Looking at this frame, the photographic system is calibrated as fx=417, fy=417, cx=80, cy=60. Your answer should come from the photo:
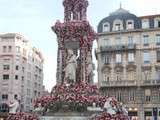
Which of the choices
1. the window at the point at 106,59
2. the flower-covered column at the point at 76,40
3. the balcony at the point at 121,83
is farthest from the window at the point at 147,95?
the flower-covered column at the point at 76,40

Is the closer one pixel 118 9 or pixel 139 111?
pixel 139 111

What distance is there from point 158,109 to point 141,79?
5762 millimetres

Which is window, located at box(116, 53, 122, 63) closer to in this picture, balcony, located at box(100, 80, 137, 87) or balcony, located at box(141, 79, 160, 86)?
balcony, located at box(100, 80, 137, 87)

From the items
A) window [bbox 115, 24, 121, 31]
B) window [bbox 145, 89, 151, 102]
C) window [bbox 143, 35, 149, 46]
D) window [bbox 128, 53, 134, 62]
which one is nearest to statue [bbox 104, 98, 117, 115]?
window [bbox 145, 89, 151, 102]

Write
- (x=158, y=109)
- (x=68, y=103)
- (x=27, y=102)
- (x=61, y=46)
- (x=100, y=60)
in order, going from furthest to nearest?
(x=27, y=102) → (x=100, y=60) → (x=158, y=109) → (x=61, y=46) → (x=68, y=103)

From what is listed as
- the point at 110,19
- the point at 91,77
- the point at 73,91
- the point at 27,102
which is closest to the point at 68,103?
the point at 73,91

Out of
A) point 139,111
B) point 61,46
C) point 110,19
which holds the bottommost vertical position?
point 139,111

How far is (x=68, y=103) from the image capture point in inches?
846

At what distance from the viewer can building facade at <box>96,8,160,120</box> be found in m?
70.1

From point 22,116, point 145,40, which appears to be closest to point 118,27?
point 145,40

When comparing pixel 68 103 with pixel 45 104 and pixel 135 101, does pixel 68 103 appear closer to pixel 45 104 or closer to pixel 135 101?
pixel 45 104

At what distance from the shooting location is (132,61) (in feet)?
236

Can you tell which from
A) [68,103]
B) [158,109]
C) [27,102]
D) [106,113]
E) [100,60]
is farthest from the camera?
[27,102]

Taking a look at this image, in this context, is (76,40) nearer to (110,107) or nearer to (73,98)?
(73,98)
